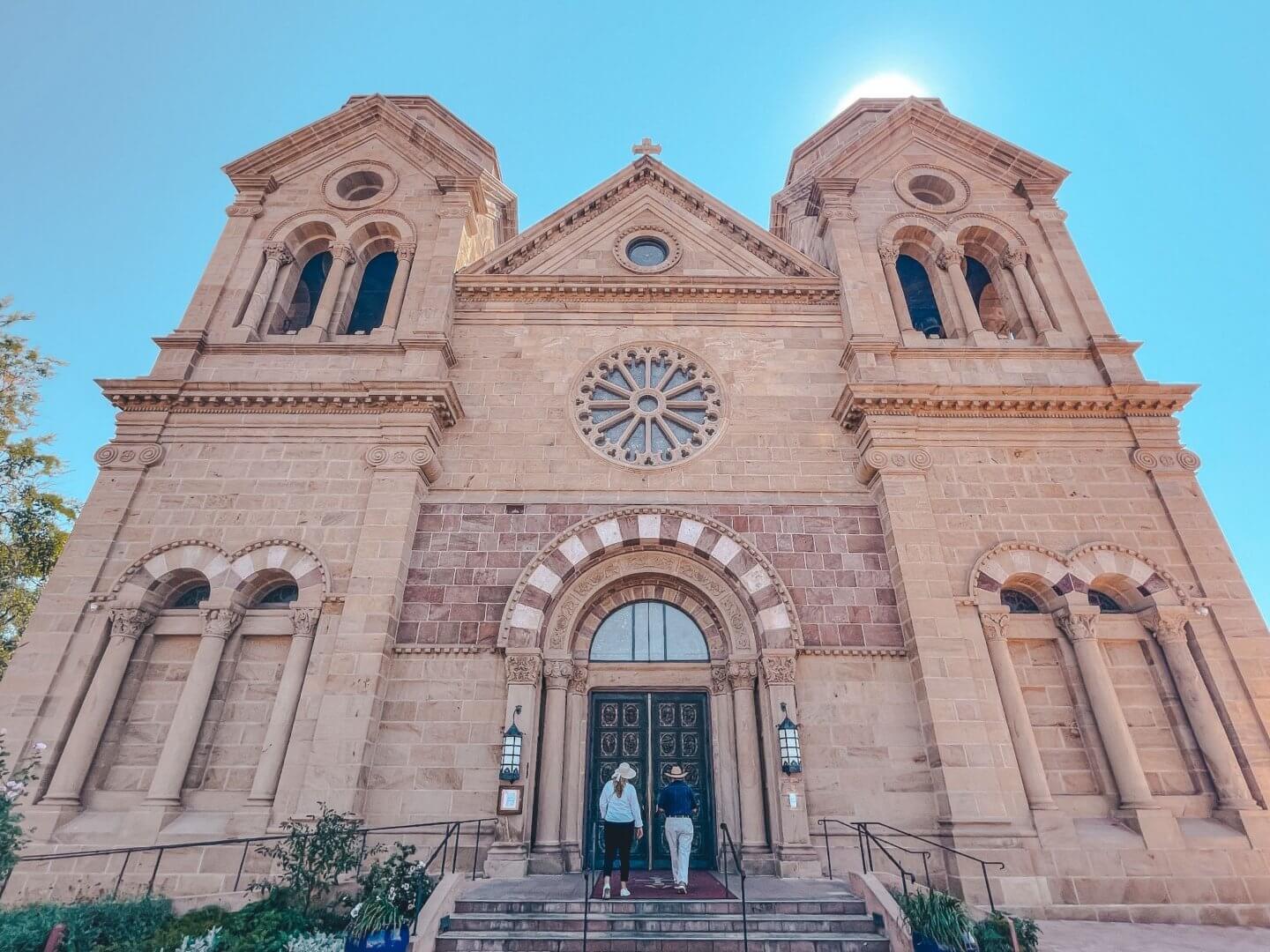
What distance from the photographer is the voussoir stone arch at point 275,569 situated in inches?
466

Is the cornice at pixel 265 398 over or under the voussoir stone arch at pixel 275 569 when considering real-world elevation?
over

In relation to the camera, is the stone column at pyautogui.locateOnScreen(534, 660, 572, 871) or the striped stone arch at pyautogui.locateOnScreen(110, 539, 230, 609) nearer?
the stone column at pyautogui.locateOnScreen(534, 660, 572, 871)

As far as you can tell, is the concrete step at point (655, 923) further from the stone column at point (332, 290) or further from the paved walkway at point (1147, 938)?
the stone column at point (332, 290)

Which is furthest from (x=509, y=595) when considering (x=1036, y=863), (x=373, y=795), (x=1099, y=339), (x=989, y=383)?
(x=1099, y=339)

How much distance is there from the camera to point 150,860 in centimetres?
991

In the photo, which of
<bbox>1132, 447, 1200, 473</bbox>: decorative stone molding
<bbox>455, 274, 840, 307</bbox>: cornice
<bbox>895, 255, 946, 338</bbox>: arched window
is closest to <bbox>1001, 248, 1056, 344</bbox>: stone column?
<bbox>895, 255, 946, 338</bbox>: arched window

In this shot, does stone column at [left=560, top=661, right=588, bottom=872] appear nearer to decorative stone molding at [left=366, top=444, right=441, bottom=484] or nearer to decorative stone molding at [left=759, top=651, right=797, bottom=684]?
decorative stone molding at [left=759, top=651, right=797, bottom=684]

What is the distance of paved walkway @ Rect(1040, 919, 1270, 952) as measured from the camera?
8219 millimetres

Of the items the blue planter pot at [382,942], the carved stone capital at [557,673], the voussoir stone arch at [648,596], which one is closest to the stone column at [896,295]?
the voussoir stone arch at [648,596]

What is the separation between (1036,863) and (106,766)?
15.1 metres

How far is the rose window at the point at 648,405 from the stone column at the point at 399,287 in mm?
4811

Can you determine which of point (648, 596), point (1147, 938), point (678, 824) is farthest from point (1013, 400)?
point (678, 824)

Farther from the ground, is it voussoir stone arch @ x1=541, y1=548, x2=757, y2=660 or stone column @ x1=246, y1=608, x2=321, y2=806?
voussoir stone arch @ x1=541, y1=548, x2=757, y2=660

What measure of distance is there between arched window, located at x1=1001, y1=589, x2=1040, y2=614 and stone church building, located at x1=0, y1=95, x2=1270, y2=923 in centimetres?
16
